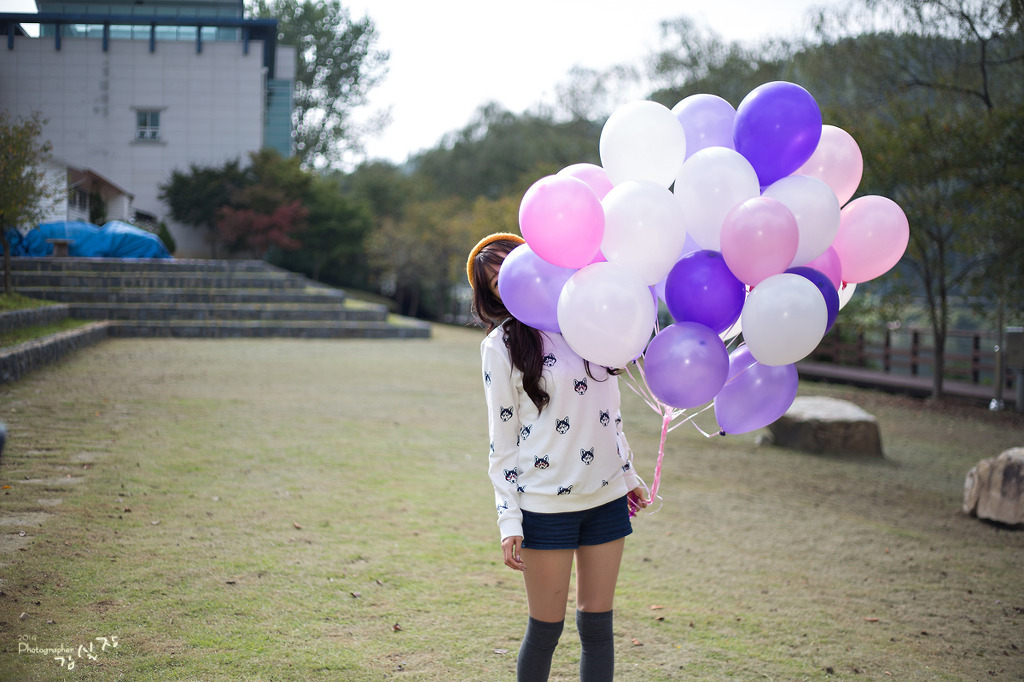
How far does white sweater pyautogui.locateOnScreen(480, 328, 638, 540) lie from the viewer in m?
2.05

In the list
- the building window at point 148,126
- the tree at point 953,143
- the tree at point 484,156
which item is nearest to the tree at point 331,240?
the building window at point 148,126

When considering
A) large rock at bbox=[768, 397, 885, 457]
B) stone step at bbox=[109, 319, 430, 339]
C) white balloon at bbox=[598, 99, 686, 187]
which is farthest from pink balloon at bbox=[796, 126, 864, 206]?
stone step at bbox=[109, 319, 430, 339]

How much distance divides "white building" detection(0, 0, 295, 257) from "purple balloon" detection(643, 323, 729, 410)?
962 inches

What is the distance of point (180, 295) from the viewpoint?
1645cm

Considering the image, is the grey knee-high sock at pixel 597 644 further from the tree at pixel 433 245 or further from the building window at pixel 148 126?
the building window at pixel 148 126

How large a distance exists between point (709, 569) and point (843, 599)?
26.9 inches

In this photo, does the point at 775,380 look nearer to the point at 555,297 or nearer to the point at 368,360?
the point at 555,297

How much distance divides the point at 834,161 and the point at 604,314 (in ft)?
3.59

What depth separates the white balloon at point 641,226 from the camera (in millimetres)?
2076

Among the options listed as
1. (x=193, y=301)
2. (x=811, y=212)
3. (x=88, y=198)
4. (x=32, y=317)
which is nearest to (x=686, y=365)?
(x=811, y=212)

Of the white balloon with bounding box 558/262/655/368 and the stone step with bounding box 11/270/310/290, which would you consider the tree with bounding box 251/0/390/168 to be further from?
the white balloon with bounding box 558/262/655/368

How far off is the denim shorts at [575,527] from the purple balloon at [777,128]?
116 cm

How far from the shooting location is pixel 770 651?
3.12 metres

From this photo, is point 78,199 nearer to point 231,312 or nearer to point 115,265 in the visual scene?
point 115,265
